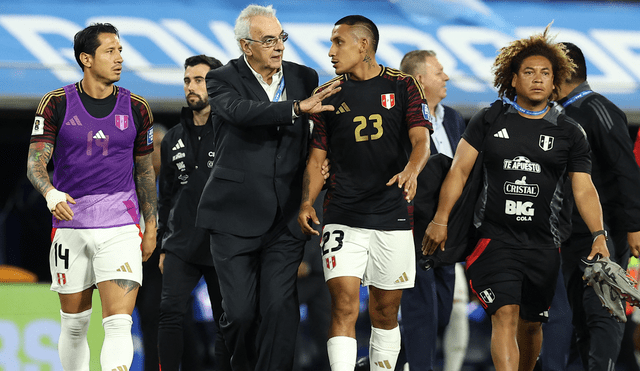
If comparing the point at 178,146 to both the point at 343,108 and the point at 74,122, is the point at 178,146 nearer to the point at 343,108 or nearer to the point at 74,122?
the point at 74,122

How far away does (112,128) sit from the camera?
5070 millimetres

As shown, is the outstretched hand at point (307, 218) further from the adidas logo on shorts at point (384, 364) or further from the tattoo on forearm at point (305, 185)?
the adidas logo on shorts at point (384, 364)

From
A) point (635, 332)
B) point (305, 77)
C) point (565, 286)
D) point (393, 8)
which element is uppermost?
point (393, 8)

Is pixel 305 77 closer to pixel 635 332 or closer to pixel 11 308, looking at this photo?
pixel 11 308

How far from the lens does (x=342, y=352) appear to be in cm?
474

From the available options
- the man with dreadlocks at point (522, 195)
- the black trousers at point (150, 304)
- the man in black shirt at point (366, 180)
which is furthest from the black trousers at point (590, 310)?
the black trousers at point (150, 304)

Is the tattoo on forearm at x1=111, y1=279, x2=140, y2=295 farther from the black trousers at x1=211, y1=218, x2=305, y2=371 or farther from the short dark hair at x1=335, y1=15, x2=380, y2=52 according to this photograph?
the short dark hair at x1=335, y1=15, x2=380, y2=52

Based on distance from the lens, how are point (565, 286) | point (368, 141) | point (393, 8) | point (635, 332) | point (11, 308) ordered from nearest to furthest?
1. point (368, 141)
2. point (565, 286)
3. point (11, 308)
4. point (635, 332)
5. point (393, 8)

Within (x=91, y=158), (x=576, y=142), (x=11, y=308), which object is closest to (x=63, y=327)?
(x=91, y=158)

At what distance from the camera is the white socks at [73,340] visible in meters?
5.05

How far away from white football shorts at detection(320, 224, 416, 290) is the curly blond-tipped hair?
127 centimetres

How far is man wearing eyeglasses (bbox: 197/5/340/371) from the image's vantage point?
483cm

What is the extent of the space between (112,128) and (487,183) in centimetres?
245

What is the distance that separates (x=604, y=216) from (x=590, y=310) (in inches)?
27.7
